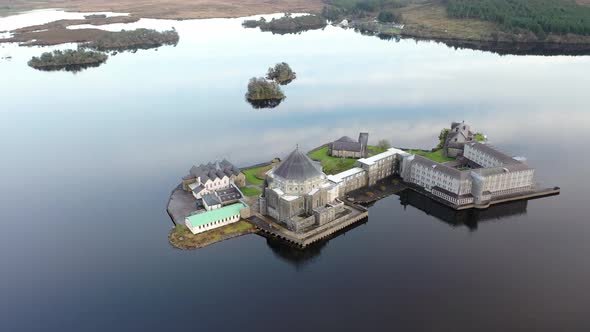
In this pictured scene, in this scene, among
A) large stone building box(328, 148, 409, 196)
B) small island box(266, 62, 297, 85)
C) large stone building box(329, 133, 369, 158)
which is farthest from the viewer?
small island box(266, 62, 297, 85)

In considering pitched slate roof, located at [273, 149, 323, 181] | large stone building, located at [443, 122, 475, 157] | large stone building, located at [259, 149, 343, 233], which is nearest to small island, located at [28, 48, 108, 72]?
large stone building, located at [259, 149, 343, 233]

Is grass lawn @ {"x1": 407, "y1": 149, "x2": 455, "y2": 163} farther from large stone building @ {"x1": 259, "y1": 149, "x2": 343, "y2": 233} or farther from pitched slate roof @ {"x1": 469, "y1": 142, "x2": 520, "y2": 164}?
large stone building @ {"x1": 259, "y1": 149, "x2": 343, "y2": 233}

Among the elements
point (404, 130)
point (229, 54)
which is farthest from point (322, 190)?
point (229, 54)

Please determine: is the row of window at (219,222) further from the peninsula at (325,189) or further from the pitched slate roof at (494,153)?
the pitched slate roof at (494,153)

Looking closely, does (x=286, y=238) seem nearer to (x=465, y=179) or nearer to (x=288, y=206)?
(x=288, y=206)

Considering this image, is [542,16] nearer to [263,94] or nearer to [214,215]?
[263,94]

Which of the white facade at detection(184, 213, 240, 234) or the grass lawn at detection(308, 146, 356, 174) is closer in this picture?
the white facade at detection(184, 213, 240, 234)

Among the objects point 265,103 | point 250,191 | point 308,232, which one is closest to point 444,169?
point 308,232
